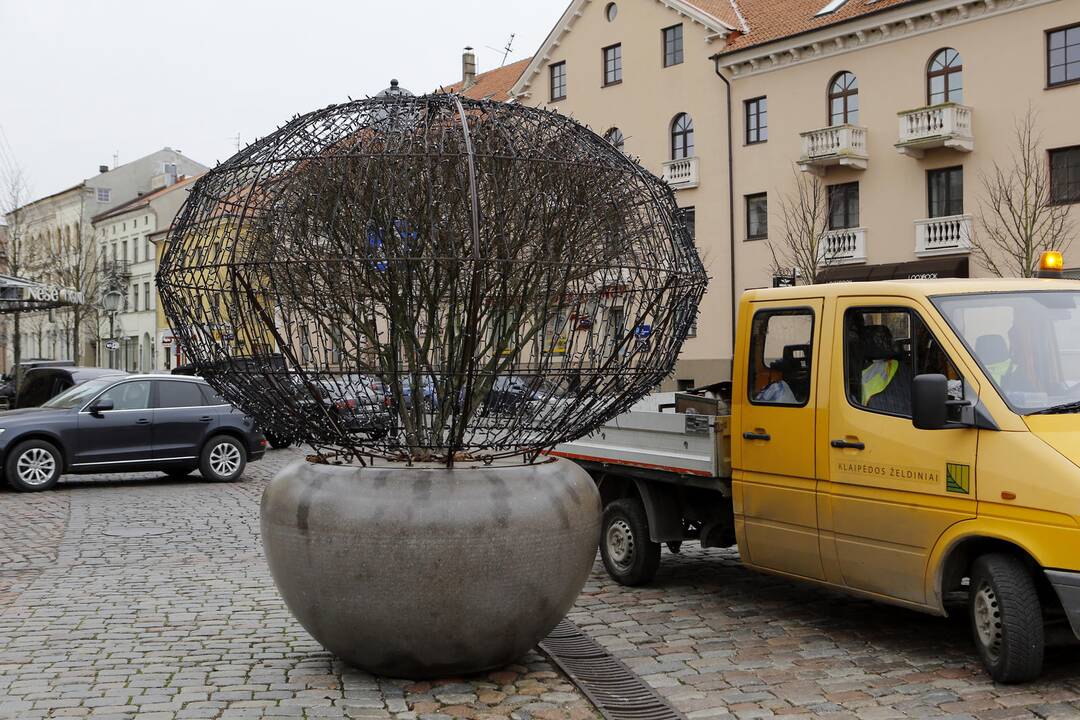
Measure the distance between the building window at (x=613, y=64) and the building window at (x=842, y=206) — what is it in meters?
10.4

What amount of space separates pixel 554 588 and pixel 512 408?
94cm

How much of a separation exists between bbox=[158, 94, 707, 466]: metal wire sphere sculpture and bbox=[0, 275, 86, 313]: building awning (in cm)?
1737

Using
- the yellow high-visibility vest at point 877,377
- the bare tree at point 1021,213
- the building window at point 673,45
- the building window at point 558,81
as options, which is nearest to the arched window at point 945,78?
the bare tree at point 1021,213

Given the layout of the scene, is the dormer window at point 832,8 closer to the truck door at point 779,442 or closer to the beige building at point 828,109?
the beige building at point 828,109

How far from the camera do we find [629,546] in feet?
30.2

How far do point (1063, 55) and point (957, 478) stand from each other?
26.6 meters

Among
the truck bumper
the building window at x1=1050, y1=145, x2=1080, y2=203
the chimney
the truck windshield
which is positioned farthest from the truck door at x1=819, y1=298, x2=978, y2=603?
the chimney

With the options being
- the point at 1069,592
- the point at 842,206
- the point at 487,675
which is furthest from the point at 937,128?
the point at 487,675

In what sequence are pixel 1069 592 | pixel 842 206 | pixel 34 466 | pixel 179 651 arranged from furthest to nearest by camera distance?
pixel 842 206 < pixel 34 466 < pixel 179 651 < pixel 1069 592

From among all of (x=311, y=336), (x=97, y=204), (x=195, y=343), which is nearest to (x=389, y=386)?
(x=311, y=336)

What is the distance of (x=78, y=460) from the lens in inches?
670

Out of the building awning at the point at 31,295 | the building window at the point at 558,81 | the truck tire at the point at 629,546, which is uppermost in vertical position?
the building window at the point at 558,81

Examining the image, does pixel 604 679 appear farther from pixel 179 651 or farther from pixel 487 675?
pixel 179 651

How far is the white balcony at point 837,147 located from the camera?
33781mm
